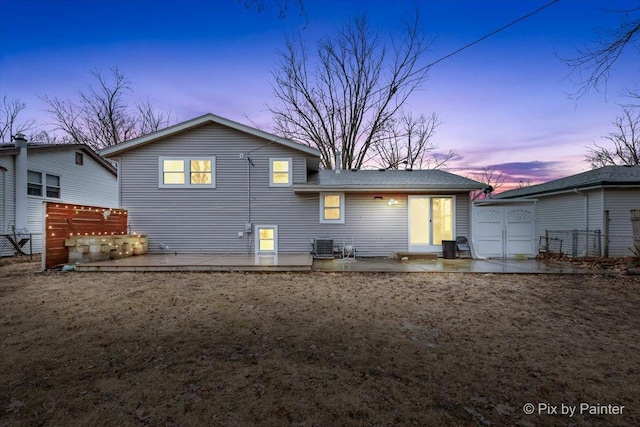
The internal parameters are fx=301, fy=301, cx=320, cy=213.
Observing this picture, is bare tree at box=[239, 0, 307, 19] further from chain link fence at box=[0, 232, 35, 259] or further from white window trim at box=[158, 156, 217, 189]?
chain link fence at box=[0, 232, 35, 259]

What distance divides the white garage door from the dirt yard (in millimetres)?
4936

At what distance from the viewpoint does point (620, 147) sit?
26422 millimetres

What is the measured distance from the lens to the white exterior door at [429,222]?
11211 millimetres

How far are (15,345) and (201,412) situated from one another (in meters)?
2.88

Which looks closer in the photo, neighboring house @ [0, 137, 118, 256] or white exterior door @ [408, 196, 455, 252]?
white exterior door @ [408, 196, 455, 252]

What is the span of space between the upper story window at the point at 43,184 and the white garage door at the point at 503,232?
1831cm

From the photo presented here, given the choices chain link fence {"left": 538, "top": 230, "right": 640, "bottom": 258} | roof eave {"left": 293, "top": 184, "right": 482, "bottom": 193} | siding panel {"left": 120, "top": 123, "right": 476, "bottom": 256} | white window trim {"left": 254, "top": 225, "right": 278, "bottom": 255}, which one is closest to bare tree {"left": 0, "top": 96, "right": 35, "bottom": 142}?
siding panel {"left": 120, "top": 123, "right": 476, "bottom": 256}

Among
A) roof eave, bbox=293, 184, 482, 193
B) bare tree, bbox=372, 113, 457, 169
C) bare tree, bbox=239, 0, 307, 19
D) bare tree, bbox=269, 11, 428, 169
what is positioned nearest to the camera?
bare tree, bbox=239, 0, 307, 19

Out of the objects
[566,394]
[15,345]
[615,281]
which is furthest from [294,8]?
[615,281]

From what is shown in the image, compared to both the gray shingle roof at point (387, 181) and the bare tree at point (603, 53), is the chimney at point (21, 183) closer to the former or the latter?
the gray shingle roof at point (387, 181)

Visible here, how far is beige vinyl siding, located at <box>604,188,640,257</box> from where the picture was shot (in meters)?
11.7

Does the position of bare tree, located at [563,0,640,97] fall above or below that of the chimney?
above

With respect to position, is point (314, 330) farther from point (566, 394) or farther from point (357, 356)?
point (566, 394)

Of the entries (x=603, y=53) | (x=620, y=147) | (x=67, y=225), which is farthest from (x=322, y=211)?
(x=620, y=147)
